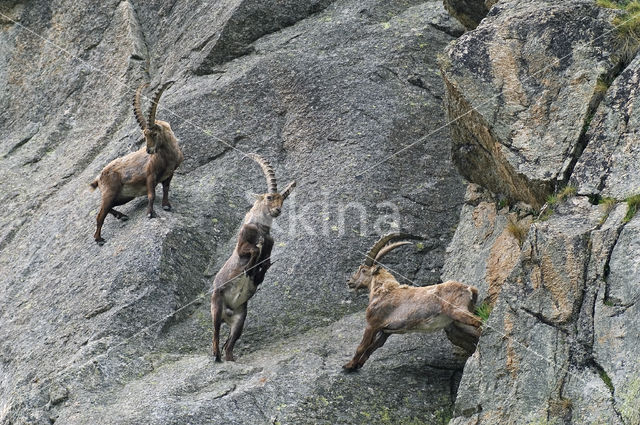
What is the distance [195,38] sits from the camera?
2189cm

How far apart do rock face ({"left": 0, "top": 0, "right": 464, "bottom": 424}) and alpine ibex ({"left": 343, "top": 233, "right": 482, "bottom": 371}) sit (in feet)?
1.45

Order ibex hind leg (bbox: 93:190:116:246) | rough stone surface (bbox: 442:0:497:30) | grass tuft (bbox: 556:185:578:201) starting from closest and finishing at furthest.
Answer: grass tuft (bbox: 556:185:578:201) < ibex hind leg (bbox: 93:190:116:246) < rough stone surface (bbox: 442:0:497:30)

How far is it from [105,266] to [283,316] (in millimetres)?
3073

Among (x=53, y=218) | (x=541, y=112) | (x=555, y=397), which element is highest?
(x=541, y=112)

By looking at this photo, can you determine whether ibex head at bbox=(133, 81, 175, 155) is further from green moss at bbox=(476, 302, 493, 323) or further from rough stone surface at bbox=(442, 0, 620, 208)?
green moss at bbox=(476, 302, 493, 323)

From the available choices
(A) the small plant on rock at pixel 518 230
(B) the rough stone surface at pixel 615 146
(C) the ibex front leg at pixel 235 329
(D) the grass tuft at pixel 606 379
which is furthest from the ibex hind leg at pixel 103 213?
(D) the grass tuft at pixel 606 379

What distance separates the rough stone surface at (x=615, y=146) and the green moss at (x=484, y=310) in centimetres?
197

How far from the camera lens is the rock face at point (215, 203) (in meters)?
13.8

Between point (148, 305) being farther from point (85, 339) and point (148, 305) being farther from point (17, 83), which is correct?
point (17, 83)

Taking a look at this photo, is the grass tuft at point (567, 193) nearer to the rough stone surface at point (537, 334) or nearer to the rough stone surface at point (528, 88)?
the rough stone surface at point (537, 334)

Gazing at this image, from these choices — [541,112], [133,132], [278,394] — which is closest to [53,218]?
[133,132]

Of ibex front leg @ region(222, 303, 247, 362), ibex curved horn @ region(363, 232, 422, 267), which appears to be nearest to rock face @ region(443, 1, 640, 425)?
ibex curved horn @ region(363, 232, 422, 267)

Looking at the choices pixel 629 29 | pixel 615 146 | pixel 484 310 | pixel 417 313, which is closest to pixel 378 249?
pixel 417 313

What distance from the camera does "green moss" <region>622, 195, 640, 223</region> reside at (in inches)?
467
